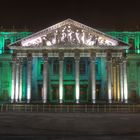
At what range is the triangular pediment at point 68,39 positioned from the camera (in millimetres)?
56031

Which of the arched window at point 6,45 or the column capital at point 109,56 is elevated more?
the arched window at point 6,45

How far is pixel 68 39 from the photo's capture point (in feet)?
185

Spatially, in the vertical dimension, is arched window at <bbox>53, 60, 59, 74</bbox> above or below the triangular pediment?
below

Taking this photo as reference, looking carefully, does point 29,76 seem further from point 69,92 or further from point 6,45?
point 6,45

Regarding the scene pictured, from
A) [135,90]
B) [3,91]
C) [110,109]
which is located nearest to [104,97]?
[135,90]

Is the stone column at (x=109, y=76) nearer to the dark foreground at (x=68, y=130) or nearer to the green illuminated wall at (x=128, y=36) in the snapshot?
the green illuminated wall at (x=128, y=36)

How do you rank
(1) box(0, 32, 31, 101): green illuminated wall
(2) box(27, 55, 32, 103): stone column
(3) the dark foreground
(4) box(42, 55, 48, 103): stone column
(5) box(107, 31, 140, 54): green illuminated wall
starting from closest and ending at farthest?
(3) the dark foreground, (2) box(27, 55, 32, 103): stone column, (4) box(42, 55, 48, 103): stone column, (1) box(0, 32, 31, 101): green illuminated wall, (5) box(107, 31, 140, 54): green illuminated wall

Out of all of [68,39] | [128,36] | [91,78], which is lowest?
[91,78]

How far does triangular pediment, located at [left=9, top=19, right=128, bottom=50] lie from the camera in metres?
→ 56.0

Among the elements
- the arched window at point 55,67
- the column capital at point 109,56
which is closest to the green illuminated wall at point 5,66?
the arched window at point 55,67

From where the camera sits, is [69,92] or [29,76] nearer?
[29,76]

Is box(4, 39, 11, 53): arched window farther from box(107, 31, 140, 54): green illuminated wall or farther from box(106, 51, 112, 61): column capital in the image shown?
box(107, 31, 140, 54): green illuminated wall

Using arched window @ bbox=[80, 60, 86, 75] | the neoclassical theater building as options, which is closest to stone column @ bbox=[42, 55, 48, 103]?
the neoclassical theater building

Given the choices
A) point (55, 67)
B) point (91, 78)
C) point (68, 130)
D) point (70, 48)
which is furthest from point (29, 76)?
point (68, 130)
